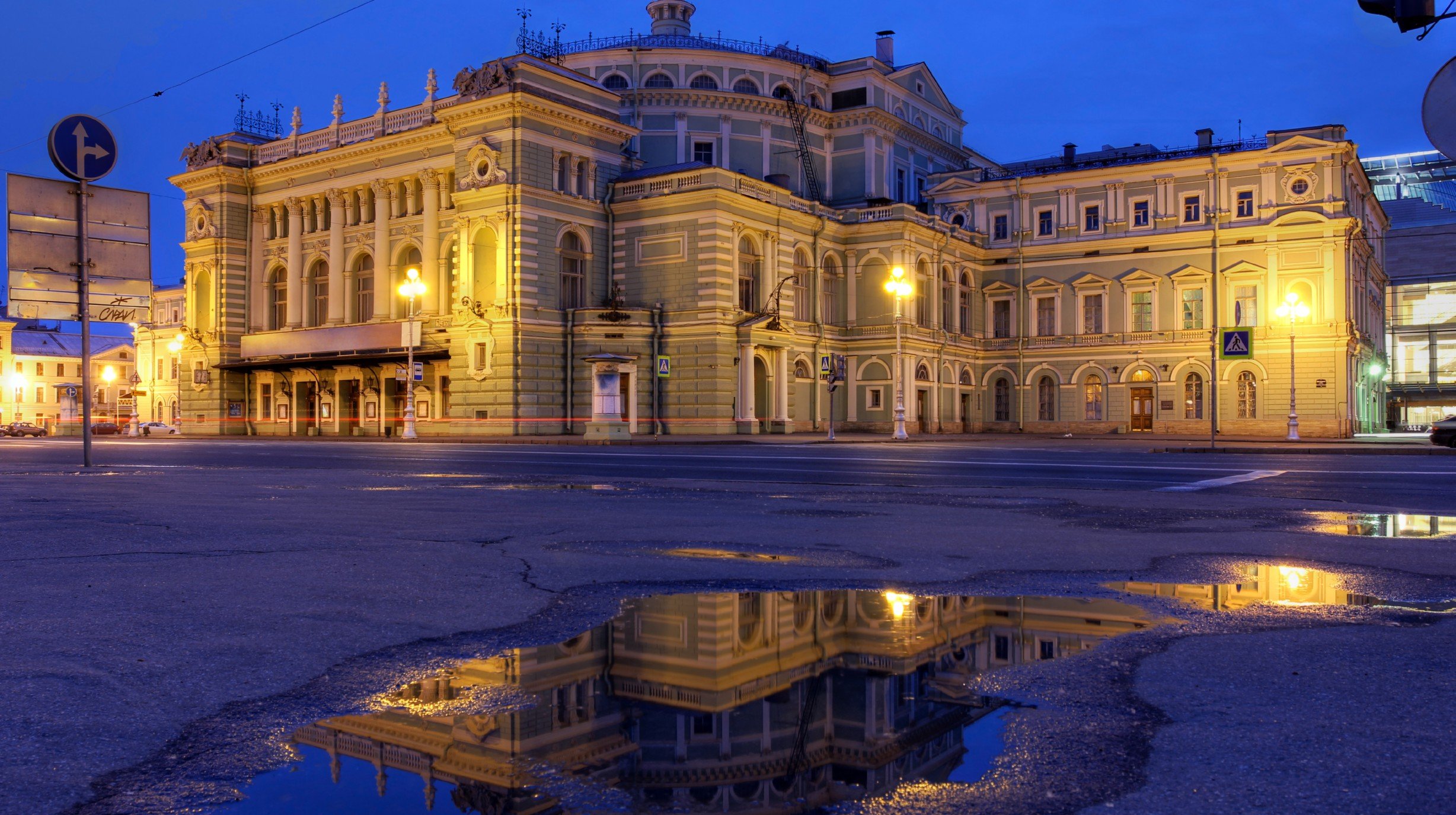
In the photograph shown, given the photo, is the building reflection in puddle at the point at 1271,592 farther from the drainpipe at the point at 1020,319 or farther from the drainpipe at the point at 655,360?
the drainpipe at the point at 1020,319

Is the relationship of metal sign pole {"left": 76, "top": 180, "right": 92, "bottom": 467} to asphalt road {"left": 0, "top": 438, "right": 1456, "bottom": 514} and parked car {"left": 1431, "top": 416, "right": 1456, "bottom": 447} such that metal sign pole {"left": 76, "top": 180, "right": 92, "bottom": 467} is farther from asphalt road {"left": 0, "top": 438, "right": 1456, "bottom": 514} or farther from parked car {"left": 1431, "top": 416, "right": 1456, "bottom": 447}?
parked car {"left": 1431, "top": 416, "right": 1456, "bottom": 447}

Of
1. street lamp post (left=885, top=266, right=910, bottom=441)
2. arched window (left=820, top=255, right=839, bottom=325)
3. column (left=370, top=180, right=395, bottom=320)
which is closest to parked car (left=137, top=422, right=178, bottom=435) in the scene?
column (left=370, top=180, right=395, bottom=320)

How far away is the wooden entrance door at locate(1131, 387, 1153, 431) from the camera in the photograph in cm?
5456

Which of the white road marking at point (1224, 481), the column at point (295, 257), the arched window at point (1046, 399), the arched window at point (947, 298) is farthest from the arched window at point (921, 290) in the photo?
the white road marking at point (1224, 481)

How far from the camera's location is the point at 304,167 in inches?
2068

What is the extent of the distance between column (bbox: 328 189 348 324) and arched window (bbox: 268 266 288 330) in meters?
5.00

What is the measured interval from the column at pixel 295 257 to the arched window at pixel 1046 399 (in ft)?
123

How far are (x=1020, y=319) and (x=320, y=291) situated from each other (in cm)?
3566

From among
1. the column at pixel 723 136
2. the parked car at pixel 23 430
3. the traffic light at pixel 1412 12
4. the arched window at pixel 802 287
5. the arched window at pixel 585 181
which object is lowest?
the parked car at pixel 23 430

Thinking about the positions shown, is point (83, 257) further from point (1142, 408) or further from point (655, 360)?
point (1142, 408)

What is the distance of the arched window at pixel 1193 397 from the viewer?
174 feet

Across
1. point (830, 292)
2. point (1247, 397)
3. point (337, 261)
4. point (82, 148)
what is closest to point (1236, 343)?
point (1247, 397)

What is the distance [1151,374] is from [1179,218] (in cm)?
771

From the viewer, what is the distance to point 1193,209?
53781 mm
